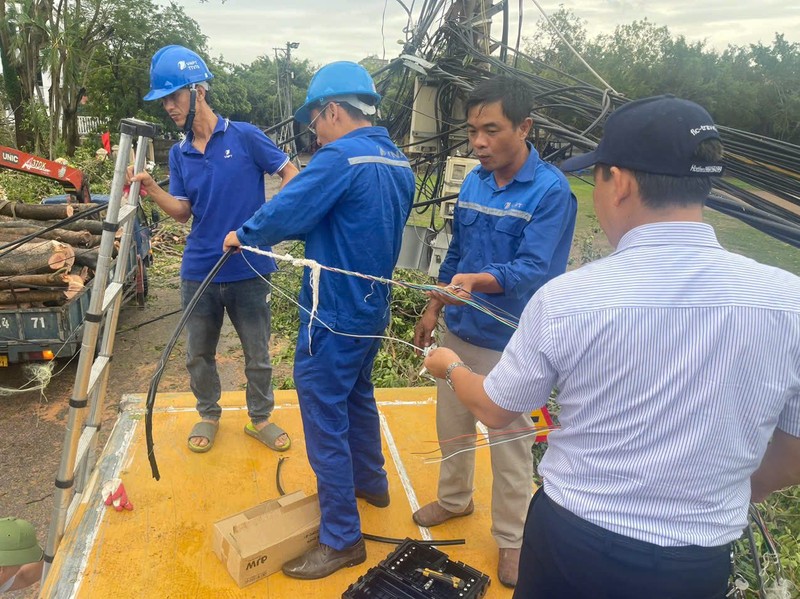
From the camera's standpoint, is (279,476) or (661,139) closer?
(661,139)

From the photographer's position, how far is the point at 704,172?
117 cm

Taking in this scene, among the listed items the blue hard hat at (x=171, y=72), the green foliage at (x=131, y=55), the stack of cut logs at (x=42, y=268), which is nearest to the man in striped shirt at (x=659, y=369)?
the blue hard hat at (x=171, y=72)

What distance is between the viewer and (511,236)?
238 centimetres

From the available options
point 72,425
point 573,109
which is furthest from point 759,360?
point 573,109

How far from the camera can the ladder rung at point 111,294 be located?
242cm

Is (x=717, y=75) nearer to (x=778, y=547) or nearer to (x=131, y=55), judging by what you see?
(x=131, y=55)

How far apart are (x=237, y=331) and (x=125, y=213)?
995mm

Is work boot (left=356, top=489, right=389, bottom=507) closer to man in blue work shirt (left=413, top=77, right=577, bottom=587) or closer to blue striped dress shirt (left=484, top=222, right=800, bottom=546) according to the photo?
man in blue work shirt (left=413, top=77, right=577, bottom=587)

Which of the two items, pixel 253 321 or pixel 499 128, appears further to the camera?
pixel 253 321

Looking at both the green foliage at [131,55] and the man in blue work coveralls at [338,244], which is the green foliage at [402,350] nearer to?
the man in blue work coveralls at [338,244]

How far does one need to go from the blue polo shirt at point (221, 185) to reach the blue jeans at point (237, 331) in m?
0.09

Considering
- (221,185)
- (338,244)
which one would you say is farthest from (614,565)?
(221,185)

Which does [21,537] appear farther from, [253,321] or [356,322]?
[356,322]

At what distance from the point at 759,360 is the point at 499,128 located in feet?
5.02
